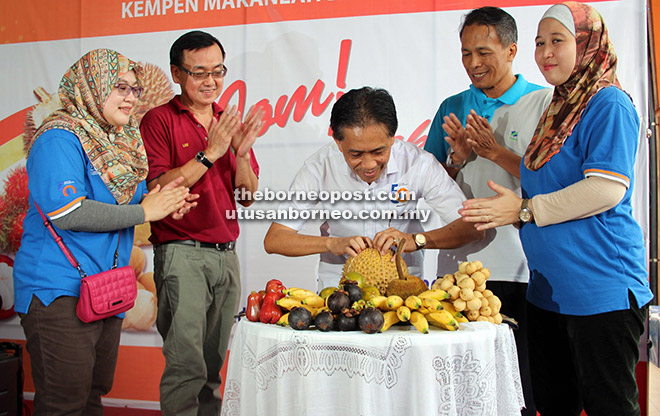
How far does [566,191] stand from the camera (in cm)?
236

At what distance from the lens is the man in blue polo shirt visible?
3.18 m

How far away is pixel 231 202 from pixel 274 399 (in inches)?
66.1

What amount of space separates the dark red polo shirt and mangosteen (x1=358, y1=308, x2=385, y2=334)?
5.14 ft

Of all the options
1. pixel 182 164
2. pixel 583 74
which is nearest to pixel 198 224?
pixel 182 164

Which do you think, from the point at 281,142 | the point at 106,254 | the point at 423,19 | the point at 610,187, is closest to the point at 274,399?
the point at 106,254

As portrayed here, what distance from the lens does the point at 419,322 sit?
1.98 meters

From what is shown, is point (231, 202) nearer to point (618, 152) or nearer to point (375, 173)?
point (375, 173)

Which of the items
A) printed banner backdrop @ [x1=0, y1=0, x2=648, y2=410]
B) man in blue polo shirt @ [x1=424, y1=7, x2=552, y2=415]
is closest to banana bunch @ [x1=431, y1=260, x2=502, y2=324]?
man in blue polo shirt @ [x1=424, y1=7, x2=552, y2=415]

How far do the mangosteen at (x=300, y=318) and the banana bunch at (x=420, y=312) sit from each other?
0.26 m

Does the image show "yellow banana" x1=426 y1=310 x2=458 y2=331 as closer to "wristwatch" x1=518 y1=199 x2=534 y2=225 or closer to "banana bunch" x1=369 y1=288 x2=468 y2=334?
"banana bunch" x1=369 y1=288 x2=468 y2=334

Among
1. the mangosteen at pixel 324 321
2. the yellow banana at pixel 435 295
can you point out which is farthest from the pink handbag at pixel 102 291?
the yellow banana at pixel 435 295

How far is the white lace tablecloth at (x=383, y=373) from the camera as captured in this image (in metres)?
1.89

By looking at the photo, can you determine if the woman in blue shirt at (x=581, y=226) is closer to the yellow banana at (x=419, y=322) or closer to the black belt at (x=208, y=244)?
the yellow banana at (x=419, y=322)

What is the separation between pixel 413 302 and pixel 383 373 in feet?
0.95
